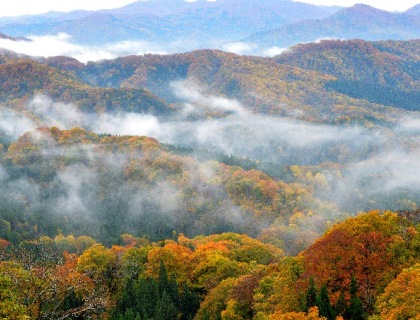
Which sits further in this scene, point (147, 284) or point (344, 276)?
point (147, 284)

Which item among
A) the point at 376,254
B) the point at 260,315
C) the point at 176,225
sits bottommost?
the point at 176,225

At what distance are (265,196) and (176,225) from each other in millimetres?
38298

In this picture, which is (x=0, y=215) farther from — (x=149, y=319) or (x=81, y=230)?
(x=149, y=319)

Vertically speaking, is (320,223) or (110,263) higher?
(110,263)

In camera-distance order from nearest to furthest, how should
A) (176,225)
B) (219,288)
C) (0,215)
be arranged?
1. (219,288)
2. (0,215)
3. (176,225)

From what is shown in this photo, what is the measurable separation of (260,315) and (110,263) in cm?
4735

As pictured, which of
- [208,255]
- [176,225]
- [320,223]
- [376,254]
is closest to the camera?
[376,254]

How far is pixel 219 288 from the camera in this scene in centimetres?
7344

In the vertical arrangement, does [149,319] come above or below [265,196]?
above

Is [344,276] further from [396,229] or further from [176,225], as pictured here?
[176,225]

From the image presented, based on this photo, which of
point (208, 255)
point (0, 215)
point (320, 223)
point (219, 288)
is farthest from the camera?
point (0, 215)

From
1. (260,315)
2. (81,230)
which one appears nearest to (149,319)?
(260,315)

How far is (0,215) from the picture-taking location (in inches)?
6949

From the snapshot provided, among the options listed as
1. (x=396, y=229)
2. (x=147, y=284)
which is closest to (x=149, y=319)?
(x=147, y=284)
